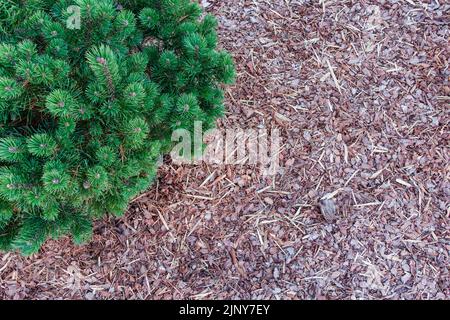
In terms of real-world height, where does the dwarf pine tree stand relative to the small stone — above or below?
above

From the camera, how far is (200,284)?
2701 millimetres

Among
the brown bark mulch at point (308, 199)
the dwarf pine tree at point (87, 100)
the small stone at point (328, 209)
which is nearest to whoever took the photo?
the dwarf pine tree at point (87, 100)

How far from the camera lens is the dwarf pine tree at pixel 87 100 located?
1.88m

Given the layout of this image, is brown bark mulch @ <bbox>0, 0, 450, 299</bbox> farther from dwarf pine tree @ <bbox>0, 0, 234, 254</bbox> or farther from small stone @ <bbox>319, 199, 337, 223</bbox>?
dwarf pine tree @ <bbox>0, 0, 234, 254</bbox>

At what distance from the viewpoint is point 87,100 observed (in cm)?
201

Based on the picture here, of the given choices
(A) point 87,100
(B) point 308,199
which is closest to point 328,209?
(B) point 308,199

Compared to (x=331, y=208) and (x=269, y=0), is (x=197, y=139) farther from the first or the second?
(x=269, y=0)

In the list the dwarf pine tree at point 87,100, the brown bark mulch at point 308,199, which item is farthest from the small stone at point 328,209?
the dwarf pine tree at point 87,100

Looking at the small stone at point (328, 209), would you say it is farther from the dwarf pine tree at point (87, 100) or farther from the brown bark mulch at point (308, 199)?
the dwarf pine tree at point (87, 100)

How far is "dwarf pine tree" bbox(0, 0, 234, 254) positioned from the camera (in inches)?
74.1

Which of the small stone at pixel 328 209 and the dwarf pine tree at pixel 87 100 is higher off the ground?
the dwarf pine tree at pixel 87 100

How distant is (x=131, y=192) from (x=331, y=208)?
4.35 ft

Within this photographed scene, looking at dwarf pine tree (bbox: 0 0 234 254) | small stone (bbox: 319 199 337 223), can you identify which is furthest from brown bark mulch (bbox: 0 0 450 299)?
dwarf pine tree (bbox: 0 0 234 254)

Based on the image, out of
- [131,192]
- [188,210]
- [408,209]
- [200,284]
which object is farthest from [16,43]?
[408,209]
